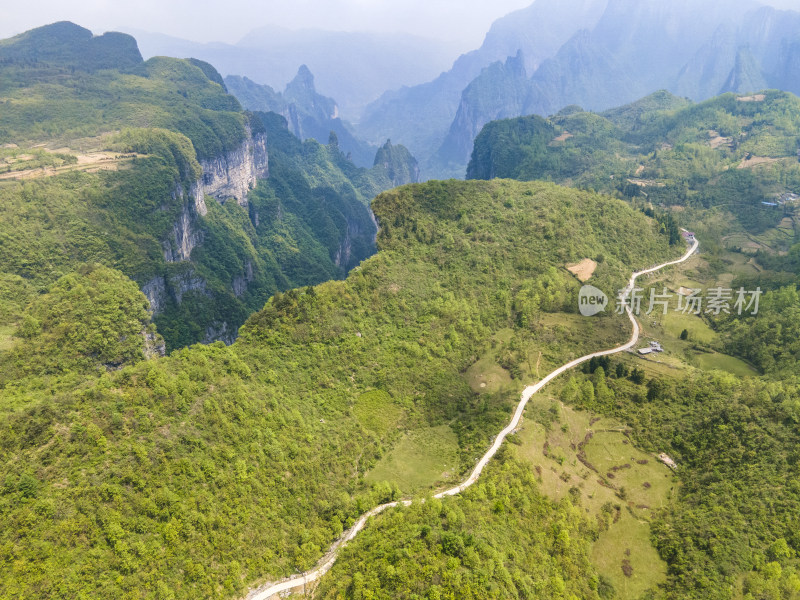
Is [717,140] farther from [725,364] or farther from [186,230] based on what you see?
[186,230]

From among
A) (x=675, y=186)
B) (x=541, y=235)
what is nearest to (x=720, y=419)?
(x=541, y=235)

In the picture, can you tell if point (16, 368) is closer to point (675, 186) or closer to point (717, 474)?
point (717, 474)

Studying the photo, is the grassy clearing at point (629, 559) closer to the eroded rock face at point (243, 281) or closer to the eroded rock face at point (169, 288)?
the eroded rock face at point (169, 288)

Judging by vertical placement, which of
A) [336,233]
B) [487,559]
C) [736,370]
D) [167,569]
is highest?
[167,569]

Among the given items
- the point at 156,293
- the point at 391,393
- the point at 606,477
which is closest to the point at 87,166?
the point at 156,293

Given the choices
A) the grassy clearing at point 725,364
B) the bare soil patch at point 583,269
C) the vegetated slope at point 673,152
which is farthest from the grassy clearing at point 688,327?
the vegetated slope at point 673,152

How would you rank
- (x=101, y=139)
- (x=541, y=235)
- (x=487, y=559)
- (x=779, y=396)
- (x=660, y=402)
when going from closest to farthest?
1. (x=487, y=559)
2. (x=779, y=396)
3. (x=660, y=402)
4. (x=541, y=235)
5. (x=101, y=139)
